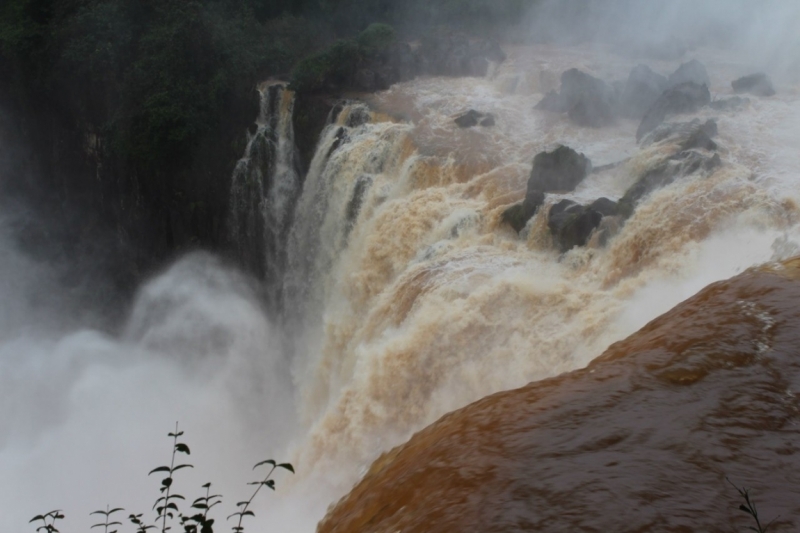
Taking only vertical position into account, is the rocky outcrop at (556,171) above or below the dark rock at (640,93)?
below

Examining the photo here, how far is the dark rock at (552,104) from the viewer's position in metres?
15.0

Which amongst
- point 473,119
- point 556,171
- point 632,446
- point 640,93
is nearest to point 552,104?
point 640,93

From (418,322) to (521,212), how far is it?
2636 mm

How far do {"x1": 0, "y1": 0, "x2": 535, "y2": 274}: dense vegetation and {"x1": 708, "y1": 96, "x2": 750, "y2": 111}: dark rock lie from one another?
7962 mm

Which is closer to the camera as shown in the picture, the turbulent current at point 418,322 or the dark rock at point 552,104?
the turbulent current at point 418,322

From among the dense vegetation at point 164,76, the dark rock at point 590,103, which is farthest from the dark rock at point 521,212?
the dense vegetation at point 164,76

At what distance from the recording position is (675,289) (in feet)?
26.3

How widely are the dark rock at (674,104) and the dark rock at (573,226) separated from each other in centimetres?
408

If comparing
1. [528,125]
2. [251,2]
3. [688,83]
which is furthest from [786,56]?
[251,2]

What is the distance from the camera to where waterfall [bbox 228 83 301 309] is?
53.2ft

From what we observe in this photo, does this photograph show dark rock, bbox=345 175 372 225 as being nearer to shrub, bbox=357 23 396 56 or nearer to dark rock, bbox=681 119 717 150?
dark rock, bbox=681 119 717 150

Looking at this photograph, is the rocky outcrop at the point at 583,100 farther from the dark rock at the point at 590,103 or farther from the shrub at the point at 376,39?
the shrub at the point at 376,39

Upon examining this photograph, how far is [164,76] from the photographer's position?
18219 millimetres

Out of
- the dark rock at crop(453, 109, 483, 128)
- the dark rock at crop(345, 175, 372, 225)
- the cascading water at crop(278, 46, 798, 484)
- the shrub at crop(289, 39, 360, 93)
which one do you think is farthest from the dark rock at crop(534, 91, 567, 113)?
the shrub at crop(289, 39, 360, 93)
